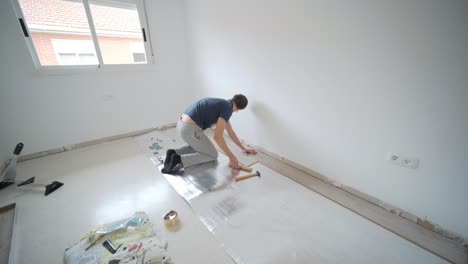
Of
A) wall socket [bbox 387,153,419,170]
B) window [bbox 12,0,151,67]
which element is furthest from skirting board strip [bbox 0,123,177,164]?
wall socket [bbox 387,153,419,170]

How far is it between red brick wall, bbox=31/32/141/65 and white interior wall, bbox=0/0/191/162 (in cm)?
15

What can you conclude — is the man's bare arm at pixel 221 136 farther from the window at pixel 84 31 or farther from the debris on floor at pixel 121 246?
the window at pixel 84 31

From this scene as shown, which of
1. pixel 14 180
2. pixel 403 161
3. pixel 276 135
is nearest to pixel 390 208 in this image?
pixel 403 161

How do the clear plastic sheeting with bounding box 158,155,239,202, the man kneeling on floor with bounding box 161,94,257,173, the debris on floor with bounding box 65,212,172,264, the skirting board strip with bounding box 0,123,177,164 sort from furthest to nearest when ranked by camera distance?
the skirting board strip with bounding box 0,123,177,164 < the man kneeling on floor with bounding box 161,94,257,173 < the clear plastic sheeting with bounding box 158,155,239,202 < the debris on floor with bounding box 65,212,172,264

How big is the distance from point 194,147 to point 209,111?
0.51 m

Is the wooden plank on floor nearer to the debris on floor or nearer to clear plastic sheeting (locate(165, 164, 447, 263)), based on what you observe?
clear plastic sheeting (locate(165, 164, 447, 263))

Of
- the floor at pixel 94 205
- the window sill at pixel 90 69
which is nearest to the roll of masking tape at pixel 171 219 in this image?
the floor at pixel 94 205

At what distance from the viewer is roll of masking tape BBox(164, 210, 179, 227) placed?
4.83 feet

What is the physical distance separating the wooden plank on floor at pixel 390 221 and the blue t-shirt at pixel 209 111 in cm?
99

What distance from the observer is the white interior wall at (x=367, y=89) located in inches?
48.9

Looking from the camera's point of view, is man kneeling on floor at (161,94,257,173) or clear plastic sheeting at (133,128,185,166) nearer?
man kneeling on floor at (161,94,257,173)

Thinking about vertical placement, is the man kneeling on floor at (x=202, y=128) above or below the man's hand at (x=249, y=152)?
above

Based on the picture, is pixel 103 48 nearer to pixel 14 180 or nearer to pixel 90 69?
pixel 90 69

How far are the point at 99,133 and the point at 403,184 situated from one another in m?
4.02
